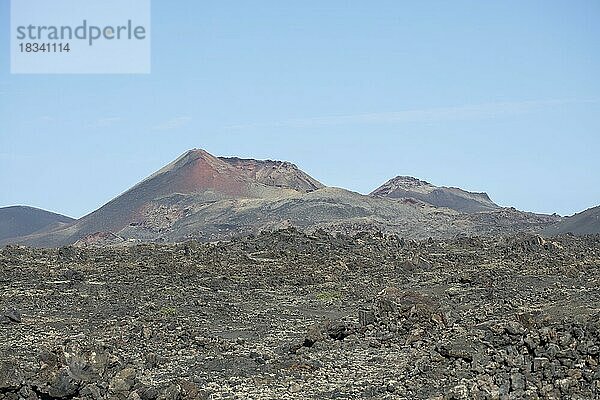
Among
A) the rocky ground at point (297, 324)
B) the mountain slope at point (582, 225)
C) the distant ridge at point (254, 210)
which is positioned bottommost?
the rocky ground at point (297, 324)

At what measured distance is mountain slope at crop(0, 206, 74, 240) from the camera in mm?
118188

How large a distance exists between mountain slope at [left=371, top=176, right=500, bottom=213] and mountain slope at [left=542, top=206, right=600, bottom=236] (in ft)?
184

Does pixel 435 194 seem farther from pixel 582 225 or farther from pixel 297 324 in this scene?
pixel 297 324

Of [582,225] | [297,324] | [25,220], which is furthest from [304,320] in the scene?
Answer: [25,220]

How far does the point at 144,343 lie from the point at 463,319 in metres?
6.83

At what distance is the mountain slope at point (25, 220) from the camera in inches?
4653

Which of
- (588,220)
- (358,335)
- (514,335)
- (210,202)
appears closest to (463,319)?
(358,335)

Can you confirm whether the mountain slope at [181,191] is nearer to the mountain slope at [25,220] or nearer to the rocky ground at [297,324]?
the mountain slope at [25,220]

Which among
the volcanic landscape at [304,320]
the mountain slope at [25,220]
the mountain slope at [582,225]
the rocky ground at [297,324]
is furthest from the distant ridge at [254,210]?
the rocky ground at [297,324]

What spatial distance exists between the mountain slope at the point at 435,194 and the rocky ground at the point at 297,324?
8627 cm

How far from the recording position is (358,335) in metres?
15.6

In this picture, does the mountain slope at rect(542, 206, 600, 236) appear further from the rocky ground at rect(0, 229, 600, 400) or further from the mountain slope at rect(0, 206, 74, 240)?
the mountain slope at rect(0, 206, 74, 240)

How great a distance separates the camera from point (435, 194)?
124 metres

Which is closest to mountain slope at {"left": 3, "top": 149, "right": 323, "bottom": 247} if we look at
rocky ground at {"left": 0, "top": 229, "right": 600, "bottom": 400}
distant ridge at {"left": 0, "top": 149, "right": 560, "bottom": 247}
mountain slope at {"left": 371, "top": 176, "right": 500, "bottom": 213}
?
distant ridge at {"left": 0, "top": 149, "right": 560, "bottom": 247}
